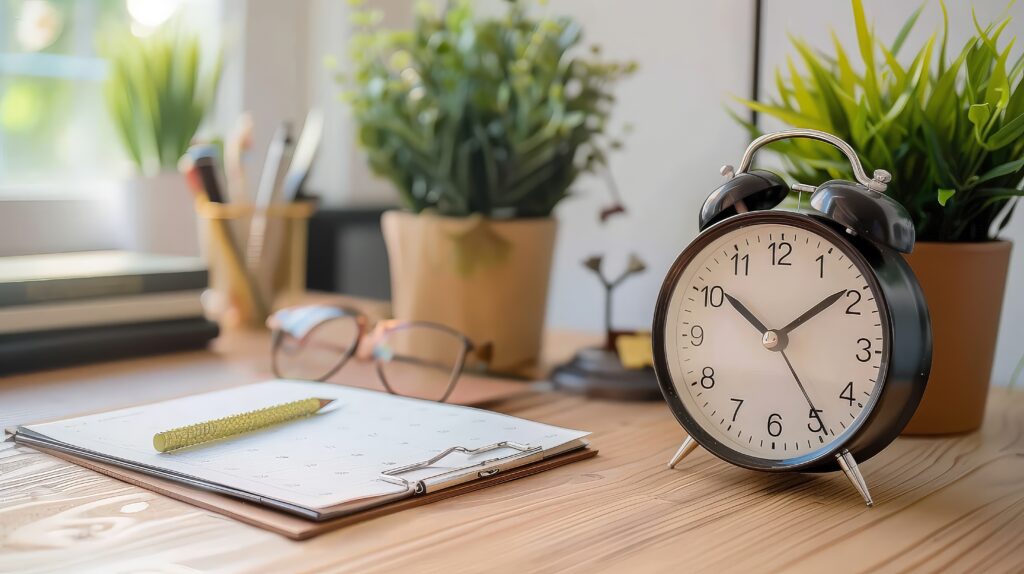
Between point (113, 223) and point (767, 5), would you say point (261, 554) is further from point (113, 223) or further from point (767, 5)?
point (113, 223)

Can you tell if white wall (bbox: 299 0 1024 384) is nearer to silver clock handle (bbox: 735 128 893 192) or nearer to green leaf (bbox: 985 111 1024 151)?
green leaf (bbox: 985 111 1024 151)

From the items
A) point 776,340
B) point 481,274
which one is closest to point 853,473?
point 776,340

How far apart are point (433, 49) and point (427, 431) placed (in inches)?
18.9

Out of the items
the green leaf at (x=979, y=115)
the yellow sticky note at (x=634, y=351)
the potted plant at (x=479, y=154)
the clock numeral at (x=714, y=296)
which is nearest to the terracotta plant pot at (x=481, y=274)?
the potted plant at (x=479, y=154)

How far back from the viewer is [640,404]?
943 mm

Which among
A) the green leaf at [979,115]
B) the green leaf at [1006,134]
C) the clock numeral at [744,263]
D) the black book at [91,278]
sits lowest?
the black book at [91,278]

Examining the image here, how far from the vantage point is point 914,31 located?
106cm

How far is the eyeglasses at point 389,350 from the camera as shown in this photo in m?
0.99

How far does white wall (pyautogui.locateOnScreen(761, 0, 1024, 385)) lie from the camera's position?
1011 millimetres

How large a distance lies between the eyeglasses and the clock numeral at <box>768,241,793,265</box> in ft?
1.19

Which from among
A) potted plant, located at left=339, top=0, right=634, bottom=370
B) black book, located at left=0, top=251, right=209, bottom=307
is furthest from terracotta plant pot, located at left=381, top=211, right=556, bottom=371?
black book, located at left=0, top=251, right=209, bottom=307

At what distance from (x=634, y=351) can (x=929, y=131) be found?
360 mm

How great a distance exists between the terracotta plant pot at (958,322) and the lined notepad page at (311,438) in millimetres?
313

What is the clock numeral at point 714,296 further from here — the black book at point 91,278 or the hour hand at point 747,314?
the black book at point 91,278
